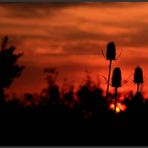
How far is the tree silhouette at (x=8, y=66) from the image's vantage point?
539cm

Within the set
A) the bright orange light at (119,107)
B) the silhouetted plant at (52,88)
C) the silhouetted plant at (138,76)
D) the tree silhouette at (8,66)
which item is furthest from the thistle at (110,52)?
the tree silhouette at (8,66)

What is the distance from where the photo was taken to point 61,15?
554cm

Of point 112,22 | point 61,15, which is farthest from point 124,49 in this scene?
point 61,15

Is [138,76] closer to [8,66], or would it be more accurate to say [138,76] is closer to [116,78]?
[116,78]

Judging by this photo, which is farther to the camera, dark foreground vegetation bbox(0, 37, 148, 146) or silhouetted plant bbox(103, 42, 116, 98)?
silhouetted plant bbox(103, 42, 116, 98)

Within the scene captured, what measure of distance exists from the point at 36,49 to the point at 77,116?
0.76 metres

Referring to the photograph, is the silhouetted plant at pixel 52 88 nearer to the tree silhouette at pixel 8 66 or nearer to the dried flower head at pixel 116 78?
the tree silhouette at pixel 8 66

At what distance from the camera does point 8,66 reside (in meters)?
5.47

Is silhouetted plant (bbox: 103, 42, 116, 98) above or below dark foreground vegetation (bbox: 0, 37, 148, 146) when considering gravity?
above

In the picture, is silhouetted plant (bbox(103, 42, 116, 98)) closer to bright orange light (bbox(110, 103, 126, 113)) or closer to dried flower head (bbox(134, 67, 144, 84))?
bright orange light (bbox(110, 103, 126, 113))

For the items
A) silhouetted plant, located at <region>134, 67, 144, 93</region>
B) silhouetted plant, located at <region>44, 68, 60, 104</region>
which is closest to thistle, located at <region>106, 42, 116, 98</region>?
silhouetted plant, located at <region>134, 67, 144, 93</region>

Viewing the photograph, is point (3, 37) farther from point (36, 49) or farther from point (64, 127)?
point (64, 127)

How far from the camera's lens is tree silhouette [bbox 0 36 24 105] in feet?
17.7

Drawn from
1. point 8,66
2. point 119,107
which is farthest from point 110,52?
point 8,66
